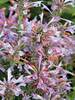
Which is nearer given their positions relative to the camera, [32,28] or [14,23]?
[32,28]

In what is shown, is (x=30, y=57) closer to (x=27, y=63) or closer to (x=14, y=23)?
(x=27, y=63)

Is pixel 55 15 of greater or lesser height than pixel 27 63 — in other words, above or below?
above

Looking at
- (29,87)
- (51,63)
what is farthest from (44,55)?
(29,87)

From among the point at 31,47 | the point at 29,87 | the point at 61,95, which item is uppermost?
the point at 31,47

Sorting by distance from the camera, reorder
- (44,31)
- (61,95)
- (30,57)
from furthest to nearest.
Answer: (61,95) → (30,57) → (44,31)

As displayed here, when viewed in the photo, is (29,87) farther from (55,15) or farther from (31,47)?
(55,15)

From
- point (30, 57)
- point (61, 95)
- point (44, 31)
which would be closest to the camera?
point (44, 31)
